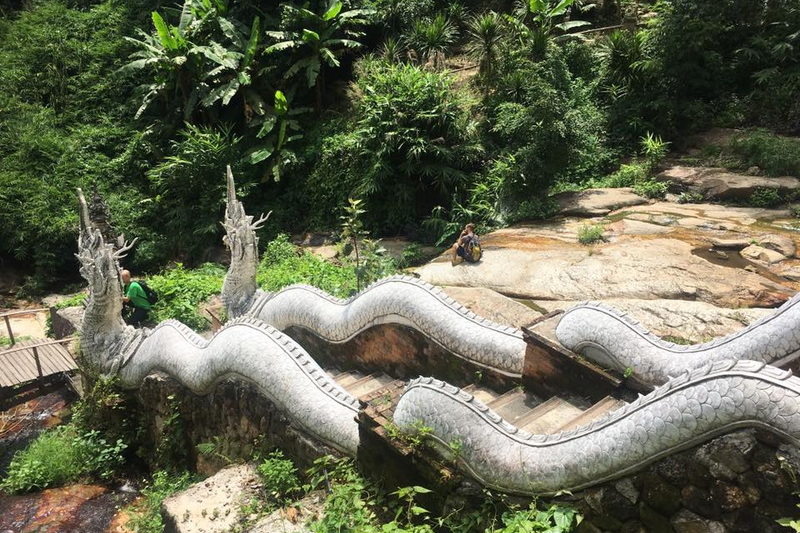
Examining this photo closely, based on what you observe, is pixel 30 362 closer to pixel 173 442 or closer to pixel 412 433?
pixel 173 442

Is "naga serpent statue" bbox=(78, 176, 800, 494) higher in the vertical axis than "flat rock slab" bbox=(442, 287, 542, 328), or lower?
higher

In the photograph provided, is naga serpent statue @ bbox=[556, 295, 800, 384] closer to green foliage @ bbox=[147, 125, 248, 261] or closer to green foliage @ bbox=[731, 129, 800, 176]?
green foliage @ bbox=[731, 129, 800, 176]

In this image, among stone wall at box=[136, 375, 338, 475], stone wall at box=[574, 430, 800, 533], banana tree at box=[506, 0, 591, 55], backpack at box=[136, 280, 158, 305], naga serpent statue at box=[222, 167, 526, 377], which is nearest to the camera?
stone wall at box=[574, 430, 800, 533]

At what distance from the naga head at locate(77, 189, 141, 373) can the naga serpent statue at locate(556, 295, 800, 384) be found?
505 cm

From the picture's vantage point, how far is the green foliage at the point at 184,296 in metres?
8.72

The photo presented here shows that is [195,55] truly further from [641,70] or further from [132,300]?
[641,70]

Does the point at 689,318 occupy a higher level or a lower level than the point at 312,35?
lower

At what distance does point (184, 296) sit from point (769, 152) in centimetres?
1117

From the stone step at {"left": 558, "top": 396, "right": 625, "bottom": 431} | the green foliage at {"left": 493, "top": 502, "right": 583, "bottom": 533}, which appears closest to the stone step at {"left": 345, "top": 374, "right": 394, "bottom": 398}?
the stone step at {"left": 558, "top": 396, "right": 625, "bottom": 431}

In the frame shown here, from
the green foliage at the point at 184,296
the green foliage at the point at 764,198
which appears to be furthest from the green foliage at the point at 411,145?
the green foliage at the point at 764,198

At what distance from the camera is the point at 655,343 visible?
4012 millimetres

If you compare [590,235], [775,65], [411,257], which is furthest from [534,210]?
[775,65]

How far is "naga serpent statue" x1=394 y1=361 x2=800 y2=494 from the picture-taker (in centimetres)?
242

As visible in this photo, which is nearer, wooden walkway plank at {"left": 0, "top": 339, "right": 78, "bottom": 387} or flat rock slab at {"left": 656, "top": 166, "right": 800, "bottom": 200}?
wooden walkway plank at {"left": 0, "top": 339, "right": 78, "bottom": 387}
